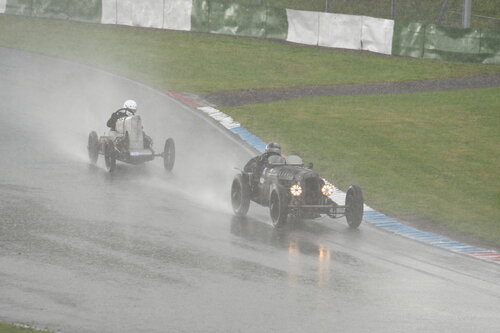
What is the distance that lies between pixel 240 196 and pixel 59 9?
29617mm

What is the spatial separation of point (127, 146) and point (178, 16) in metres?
23.7

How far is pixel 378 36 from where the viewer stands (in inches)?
1678

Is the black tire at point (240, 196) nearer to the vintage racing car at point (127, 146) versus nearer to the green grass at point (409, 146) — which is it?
the green grass at point (409, 146)

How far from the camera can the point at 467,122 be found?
31.7 metres

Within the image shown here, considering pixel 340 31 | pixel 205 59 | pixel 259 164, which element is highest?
pixel 340 31

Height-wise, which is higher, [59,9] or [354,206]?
[59,9]

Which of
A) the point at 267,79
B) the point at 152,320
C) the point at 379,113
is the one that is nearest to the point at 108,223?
the point at 152,320

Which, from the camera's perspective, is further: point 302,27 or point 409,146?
point 302,27

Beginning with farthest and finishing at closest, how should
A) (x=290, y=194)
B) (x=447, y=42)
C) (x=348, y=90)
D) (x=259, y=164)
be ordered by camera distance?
(x=447, y=42), (x=348, y=90), (x=259, y=164), (x=290, y=194)

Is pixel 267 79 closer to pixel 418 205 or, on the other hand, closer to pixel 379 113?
pixel 379 113

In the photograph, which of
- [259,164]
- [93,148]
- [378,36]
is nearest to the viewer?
[259,164]

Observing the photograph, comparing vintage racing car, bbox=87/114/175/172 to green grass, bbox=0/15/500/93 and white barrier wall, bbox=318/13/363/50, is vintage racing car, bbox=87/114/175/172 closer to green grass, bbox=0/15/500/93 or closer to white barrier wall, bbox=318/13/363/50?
green grass, bbox=0/15/500/93

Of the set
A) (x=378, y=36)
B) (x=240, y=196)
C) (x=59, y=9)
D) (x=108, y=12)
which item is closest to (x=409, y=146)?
(x=240, y=196)

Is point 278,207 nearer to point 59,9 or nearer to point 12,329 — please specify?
point 12,329
